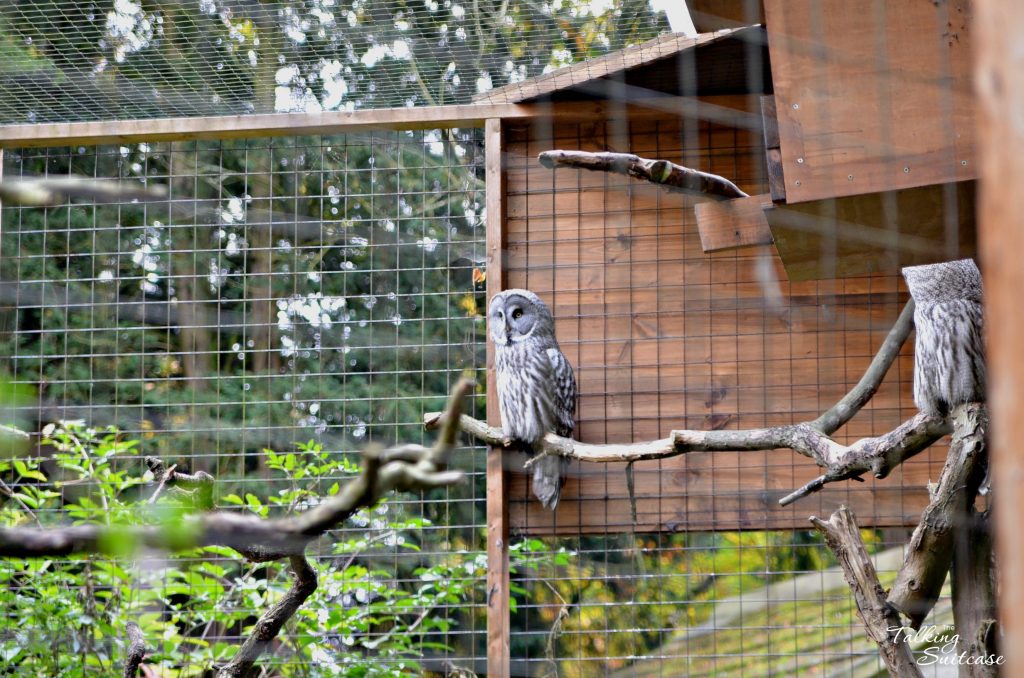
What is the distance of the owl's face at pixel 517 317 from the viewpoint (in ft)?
10.8

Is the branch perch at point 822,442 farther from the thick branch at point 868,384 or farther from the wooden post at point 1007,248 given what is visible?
the wooden post at point 1007,248

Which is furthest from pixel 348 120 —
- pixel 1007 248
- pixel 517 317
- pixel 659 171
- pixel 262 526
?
pixel 1007 248

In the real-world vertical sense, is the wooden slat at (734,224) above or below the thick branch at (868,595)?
above

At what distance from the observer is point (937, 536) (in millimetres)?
2275

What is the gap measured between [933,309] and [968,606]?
30.4 inches

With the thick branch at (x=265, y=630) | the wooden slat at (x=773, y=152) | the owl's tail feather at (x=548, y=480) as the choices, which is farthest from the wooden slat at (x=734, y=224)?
the thick branch at (x=265, y=630)

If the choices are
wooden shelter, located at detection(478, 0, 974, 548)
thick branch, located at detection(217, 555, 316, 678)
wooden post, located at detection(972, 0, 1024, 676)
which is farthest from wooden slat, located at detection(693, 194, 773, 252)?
wooden post, located at detection(972, 0, 1024, 676)

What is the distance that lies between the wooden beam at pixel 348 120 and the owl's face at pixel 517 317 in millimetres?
525

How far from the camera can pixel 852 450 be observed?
248cm

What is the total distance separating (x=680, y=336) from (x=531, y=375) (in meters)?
0.49

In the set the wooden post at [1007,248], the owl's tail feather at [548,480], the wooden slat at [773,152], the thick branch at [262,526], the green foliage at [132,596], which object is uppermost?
the wooden slat at [773,152]

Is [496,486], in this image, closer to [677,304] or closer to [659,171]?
[677,304]

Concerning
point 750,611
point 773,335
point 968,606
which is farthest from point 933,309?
point 750,611

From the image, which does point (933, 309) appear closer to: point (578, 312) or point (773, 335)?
point (773, 335)
